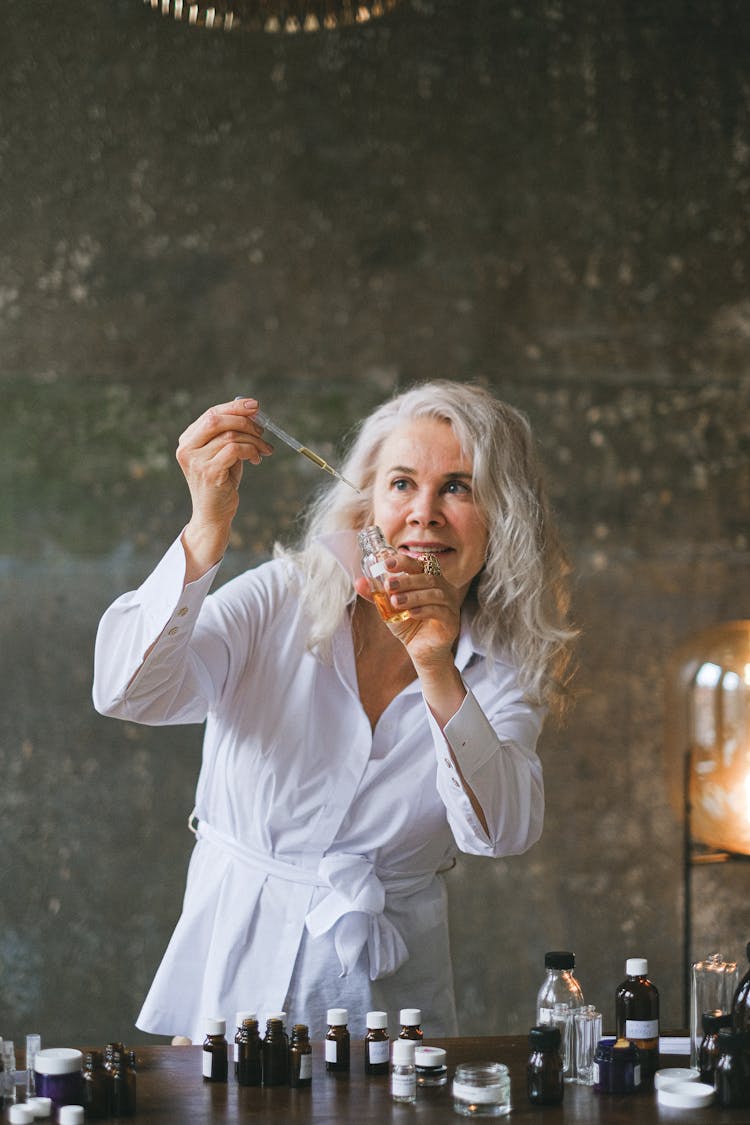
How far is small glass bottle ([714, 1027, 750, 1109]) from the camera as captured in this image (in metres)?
1.74

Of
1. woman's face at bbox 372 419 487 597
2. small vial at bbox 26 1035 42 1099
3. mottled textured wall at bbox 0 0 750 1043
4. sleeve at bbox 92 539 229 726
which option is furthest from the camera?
mottled textured wall at bbox 0 0 750 1043

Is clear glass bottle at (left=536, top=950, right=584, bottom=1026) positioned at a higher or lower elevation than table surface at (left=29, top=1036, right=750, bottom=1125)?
higher

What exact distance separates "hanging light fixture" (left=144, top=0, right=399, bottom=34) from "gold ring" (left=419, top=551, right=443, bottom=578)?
95cm

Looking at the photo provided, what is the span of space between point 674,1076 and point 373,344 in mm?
2528

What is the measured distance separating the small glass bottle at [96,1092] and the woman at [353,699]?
0.59 metres

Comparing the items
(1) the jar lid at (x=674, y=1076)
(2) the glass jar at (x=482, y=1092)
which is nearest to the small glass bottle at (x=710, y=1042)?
(1) the jar lid at (x=674, y=1076)

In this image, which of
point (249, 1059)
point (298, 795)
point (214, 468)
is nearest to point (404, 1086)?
point (249, 1059)

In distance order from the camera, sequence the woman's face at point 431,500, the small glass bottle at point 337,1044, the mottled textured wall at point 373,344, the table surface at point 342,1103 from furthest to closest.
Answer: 1. the mottled textured wall at point 373,344
2. the woman's face at point 431,500
3. the small glass bottle at point 337,1044
4. the table surface at point 342,1103

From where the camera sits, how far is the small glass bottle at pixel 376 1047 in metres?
1.87

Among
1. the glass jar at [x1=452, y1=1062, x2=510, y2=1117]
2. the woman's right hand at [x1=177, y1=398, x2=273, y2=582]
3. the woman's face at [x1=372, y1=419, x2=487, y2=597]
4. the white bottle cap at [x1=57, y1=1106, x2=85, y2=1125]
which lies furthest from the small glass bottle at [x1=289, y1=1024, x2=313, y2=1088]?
the woman's face at [x1=372, y1=419, x2=487, y2=597]

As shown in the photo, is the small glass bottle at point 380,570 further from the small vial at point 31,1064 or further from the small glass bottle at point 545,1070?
the small vial at point 31,1064

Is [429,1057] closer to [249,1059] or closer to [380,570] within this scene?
[249,1059]

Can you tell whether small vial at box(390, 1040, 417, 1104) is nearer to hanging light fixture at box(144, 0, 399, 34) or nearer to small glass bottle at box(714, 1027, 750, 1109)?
small glass bottle at box(714, 1027, 750, 1109)

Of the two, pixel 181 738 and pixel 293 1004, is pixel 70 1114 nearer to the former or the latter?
pixel 293 1004
